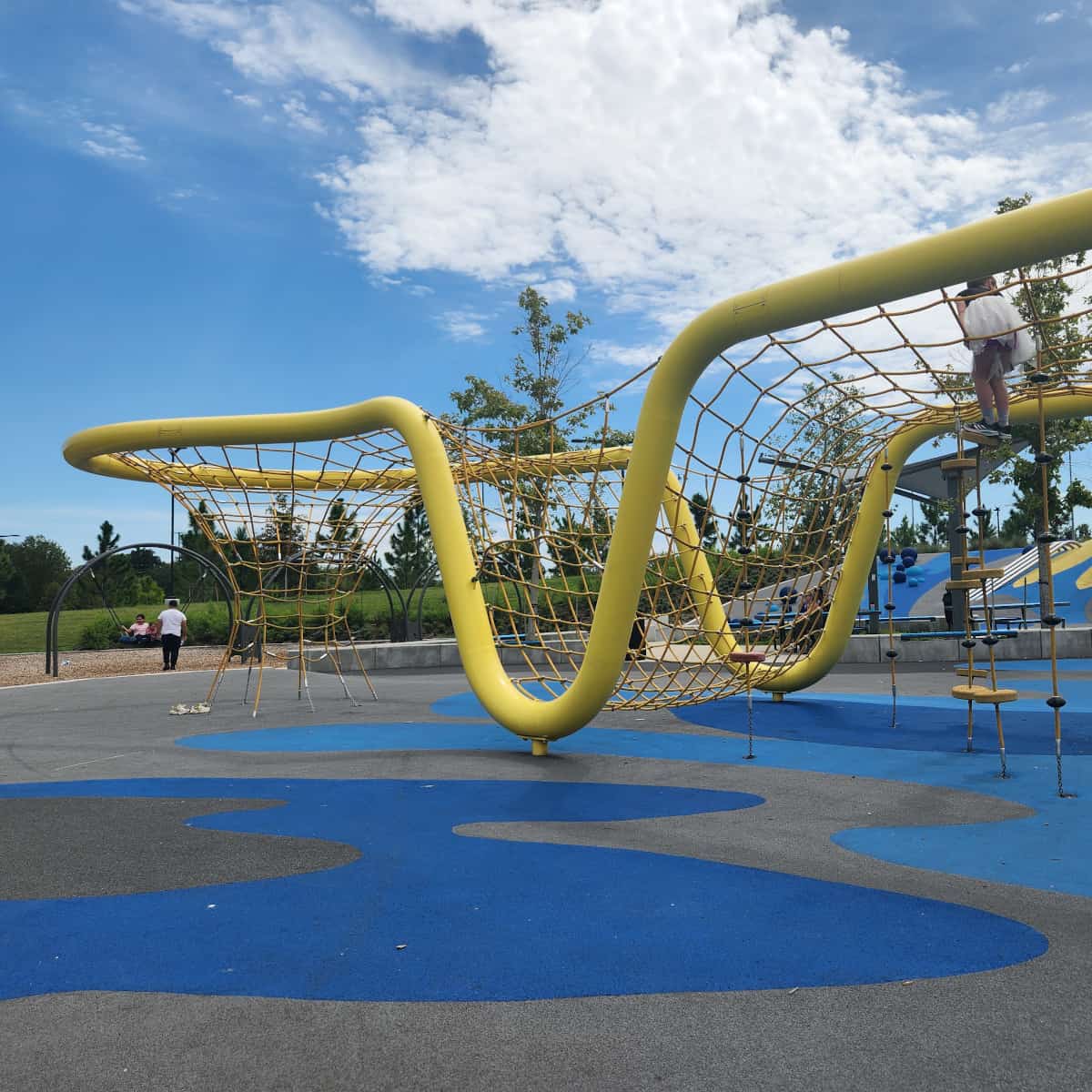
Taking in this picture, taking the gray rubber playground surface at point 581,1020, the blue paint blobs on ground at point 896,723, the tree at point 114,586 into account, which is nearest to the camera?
the gray rubber playground surface at point 581,1020

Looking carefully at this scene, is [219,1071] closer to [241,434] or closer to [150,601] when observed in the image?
[241,434]

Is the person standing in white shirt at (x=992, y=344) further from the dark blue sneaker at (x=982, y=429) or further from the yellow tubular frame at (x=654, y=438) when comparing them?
the yellow tubular frame at (x=654, y=438)

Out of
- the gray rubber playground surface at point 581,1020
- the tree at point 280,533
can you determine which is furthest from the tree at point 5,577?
the gray rubber playground surface at point 581,1020

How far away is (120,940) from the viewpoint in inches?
118

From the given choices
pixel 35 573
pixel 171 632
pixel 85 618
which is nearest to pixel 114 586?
pixel 85 618

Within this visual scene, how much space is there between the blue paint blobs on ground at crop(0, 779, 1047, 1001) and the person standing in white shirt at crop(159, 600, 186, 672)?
12.6m

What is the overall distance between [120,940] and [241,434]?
571cm

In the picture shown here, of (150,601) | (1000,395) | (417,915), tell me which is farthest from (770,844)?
(150,601)

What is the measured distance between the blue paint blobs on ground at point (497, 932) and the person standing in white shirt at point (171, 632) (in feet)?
41.4

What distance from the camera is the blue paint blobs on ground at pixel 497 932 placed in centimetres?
264

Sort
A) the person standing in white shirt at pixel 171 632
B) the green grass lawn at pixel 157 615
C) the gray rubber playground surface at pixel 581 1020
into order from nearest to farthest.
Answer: the gray rubber playground surface at pixel 581 1020
the person standing in white shirt at pixel 171 632
the green grass lawn at pixel 157 615

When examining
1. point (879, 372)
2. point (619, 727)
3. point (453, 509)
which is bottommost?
point (619, 727)

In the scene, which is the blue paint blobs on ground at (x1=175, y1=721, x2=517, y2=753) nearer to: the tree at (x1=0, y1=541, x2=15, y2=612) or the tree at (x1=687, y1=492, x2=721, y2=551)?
the tree at (x1=687, y1=492, x2=721, y2=551)

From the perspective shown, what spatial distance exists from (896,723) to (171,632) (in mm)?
12237
